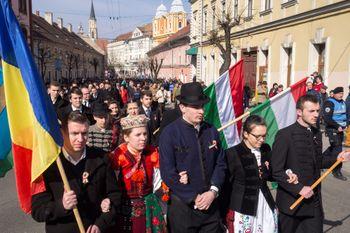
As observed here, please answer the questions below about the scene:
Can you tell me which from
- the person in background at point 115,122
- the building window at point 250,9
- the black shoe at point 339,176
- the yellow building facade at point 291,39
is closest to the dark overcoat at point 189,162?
the person in background at point 115,122

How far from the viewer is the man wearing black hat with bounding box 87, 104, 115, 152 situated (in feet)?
17.5

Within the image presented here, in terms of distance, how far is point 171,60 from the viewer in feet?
223

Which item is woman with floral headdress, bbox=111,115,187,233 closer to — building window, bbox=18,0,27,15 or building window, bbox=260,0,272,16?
building window, bbox=260,0,272,16

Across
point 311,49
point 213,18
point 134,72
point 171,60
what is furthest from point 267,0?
point 134,72

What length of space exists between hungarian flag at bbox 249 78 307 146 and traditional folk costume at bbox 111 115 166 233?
2213 millimetres

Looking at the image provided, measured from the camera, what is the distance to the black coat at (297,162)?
3.96 metres

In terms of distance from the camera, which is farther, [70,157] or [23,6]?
[23,6]

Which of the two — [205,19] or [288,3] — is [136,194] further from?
[205,19]

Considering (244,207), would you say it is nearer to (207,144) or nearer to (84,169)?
(207,144)

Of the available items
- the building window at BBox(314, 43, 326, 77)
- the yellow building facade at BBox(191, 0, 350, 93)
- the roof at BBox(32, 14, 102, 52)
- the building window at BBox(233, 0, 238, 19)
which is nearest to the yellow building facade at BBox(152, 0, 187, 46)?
the roof at BBox(32, 14, 102, 52)

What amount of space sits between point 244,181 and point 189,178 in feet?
1.81

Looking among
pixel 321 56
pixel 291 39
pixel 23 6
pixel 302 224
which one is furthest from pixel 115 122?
pixel 23 6

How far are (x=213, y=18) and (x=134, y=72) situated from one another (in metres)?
89.8

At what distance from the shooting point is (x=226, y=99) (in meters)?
6.17
